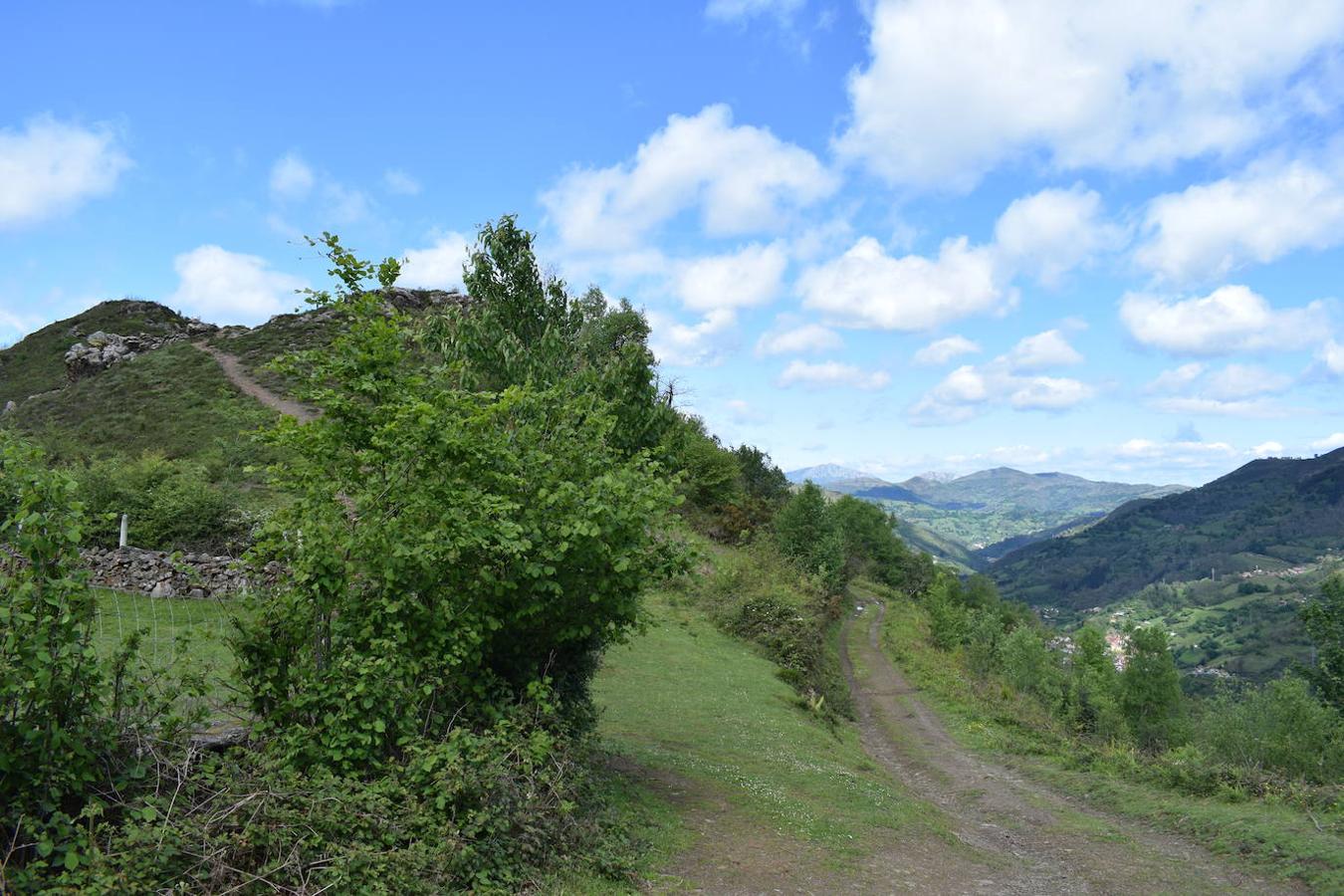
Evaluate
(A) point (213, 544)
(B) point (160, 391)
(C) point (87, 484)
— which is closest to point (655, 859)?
(A) point (213, 544)

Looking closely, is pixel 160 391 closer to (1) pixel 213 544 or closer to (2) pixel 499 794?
(1) pixel 213 544

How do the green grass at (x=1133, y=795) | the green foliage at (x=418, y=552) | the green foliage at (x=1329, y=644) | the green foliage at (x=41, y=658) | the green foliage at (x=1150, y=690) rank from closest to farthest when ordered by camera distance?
the green foliage at (x=41, y=658) < the green foliage at (x=418, y=552) < the green grass at (x=1133, y=795) < the green foliage at (x=1329, y=644) < the green foliage at (x=1150, y=690)

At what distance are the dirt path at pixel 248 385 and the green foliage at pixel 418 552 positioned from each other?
130ft

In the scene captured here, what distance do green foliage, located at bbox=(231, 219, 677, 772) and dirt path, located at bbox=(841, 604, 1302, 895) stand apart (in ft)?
21.3

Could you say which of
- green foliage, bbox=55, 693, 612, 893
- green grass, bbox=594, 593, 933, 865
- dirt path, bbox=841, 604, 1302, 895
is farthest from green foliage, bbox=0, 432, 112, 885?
dirt path, bbox=841, 604, 1302, 895

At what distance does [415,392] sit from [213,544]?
17029 millimetres

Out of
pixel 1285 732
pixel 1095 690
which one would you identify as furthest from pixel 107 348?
pixel 1285 732

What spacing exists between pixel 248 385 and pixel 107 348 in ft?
69.1

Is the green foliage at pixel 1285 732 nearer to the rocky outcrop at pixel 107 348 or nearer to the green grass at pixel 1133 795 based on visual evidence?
the green grass at pixel 1133 795

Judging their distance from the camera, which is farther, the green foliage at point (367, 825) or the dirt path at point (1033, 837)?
the dirt path at point (1033, 837)

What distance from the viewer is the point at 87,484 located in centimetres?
2297

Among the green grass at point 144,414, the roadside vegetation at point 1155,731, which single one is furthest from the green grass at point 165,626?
the green grass at point 144,414

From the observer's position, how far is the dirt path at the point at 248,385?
2003 inches

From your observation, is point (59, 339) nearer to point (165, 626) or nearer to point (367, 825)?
point (165, 626)
